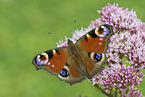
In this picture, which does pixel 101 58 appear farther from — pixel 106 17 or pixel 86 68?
pixel 106 17

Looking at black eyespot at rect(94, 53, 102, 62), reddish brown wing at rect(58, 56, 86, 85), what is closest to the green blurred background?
reddish brown wing at rect(58, 56, 86, 85)

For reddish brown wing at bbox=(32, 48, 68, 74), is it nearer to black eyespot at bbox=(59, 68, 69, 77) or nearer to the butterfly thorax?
black eyespot at bbox=(59, 68, 69, 77)

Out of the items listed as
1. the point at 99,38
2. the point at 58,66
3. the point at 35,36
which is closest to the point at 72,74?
the point at 58,66

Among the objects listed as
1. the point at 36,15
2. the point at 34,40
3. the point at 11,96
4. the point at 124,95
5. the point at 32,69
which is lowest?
the point at 124,95

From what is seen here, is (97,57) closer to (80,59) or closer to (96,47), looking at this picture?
(96,47)

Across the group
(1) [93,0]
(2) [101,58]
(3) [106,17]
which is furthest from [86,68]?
(1) [93,0]

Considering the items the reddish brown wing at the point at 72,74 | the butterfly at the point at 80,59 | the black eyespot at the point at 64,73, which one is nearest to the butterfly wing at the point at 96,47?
the butterfly at the point at 80,59
